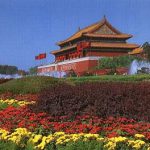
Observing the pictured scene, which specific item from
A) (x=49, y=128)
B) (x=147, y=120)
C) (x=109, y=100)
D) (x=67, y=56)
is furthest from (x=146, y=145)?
(x=67, y=56)

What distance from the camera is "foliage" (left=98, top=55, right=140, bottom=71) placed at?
4391 centimetres

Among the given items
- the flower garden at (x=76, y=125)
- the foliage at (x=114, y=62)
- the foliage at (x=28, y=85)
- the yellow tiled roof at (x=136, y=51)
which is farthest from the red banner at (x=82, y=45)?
the flower garden at (x=76, y=125)

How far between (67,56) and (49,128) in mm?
50742

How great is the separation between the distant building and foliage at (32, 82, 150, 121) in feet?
121

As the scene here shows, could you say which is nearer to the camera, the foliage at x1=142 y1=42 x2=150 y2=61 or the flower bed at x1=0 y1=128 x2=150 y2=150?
the flower bed at x1=0 y1=128 x2=150 y2=150

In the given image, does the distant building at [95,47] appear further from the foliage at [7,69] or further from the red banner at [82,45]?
the foliage at [7,69]

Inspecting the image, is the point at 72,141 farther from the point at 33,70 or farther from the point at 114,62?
the point at 33,70

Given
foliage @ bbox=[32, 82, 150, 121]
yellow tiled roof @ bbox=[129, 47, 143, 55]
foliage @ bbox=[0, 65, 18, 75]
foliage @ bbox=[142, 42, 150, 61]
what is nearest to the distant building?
yellow tiled roof @ bbox=[129, 47, 143, 55]

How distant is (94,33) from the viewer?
5050cm

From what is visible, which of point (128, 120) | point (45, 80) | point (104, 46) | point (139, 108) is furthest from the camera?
point (104, 46)

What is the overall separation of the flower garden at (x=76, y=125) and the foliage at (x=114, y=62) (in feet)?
117

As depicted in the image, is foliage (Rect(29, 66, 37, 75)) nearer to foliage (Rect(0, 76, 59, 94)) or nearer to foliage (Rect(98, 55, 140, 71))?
foliage (Rect(98, 55, 140, 71))

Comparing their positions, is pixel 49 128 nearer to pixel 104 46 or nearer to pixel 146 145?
pixel 146 145

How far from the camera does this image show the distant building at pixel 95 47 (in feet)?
153
